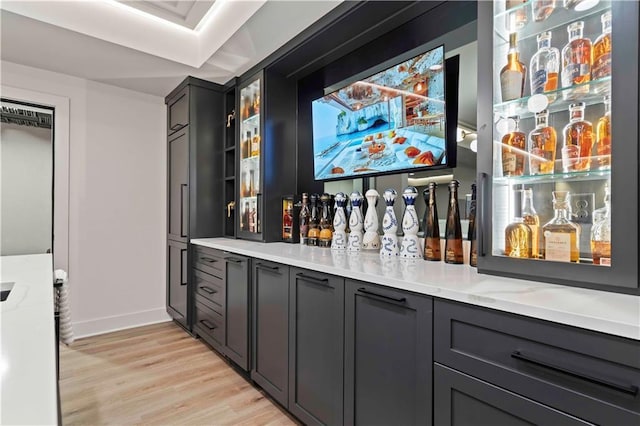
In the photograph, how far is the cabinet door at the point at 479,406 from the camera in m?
0.89

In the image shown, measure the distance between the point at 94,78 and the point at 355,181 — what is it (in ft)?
8.79

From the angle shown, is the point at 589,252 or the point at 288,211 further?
the point at 288,211

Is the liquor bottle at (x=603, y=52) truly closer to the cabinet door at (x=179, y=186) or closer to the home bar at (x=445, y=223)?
the home bar at (x=445, y=223)

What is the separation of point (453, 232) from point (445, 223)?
7.0 inches

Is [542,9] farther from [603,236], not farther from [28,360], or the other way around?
[28,360]

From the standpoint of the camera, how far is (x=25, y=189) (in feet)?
9.70

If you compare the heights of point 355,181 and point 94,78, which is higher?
point 94,78

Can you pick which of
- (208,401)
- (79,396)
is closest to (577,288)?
(208,401)

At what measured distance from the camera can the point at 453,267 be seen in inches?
59.5

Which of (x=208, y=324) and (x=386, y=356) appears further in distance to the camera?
(x=208, y=324)

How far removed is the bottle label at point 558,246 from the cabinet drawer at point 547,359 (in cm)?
37

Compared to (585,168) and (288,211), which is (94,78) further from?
(585,168)

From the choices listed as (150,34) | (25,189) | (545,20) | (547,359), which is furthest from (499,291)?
(25,189)

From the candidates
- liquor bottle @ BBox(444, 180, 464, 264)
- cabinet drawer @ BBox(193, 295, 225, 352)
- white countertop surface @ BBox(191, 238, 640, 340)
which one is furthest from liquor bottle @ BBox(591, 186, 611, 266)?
cabinet drawer @ BBox(193, 295, 225, 352)
